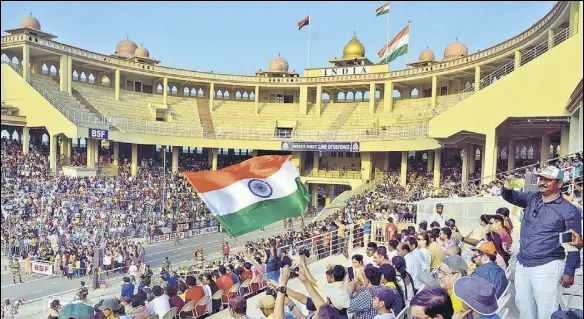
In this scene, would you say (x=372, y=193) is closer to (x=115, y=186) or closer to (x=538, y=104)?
(x=538, y=104)

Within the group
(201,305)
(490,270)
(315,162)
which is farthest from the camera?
(315,162)

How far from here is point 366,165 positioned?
3136 cm

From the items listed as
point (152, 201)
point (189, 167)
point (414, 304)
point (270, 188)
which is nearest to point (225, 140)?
point (189, 167)

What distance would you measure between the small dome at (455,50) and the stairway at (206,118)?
18.9m

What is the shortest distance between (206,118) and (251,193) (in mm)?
29851

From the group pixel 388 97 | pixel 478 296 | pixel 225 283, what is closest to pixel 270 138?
pixel 388 97

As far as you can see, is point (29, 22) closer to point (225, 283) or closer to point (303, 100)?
point (303, 100)

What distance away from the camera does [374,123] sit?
3272 cm

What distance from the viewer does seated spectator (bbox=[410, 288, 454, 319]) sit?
9.14ft

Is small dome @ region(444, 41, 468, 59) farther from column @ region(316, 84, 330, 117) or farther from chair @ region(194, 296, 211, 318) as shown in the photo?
chair @ region(194, 296, 211, 318)

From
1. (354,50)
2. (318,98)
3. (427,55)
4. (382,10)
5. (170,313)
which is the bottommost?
(170,313)

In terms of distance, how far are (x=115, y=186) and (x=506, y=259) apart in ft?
73.7

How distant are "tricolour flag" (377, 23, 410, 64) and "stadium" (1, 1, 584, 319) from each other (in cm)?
166

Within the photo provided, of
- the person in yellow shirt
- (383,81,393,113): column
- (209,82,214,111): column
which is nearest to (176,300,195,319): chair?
the person in yellow shirt
